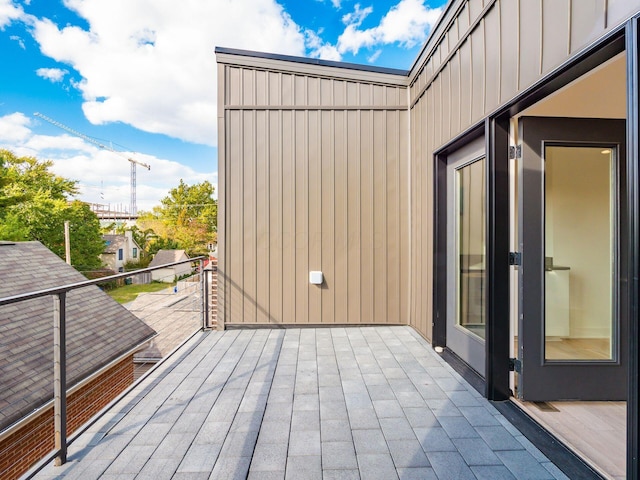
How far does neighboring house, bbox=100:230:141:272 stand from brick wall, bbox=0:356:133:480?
24707mm

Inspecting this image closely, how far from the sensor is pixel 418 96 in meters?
3.58

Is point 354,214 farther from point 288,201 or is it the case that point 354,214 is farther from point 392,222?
point 288,201

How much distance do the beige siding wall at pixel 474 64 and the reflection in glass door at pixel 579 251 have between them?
601 millimetres

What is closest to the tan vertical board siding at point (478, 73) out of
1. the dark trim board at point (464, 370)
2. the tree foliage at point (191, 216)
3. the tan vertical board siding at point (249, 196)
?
the dark trim board at point (464, 370)

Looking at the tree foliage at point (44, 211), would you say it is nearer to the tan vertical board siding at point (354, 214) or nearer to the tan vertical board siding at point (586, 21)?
the tan vertical board siding at point (354, 214)

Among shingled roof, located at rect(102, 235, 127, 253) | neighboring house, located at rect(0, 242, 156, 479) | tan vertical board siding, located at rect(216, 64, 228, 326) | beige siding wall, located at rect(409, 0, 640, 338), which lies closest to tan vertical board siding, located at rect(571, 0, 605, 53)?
beige siding wall, located at rect(409, 0, 640, 338)

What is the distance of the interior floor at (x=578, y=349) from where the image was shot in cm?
201

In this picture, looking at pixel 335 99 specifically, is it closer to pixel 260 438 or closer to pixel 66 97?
pixel 260 438

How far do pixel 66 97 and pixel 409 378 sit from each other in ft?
123

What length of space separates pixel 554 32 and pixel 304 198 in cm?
273

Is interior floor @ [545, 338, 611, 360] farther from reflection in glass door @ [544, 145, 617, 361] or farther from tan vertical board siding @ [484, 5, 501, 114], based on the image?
tan vertical board siding @ [484, 5, 501, 114]

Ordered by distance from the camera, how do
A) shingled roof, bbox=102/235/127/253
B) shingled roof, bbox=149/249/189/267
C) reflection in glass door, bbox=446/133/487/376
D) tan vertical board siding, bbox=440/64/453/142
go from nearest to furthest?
reflection in glass door, bbox=446/133/487/376
tan vertical board siding, bbox=440/64/453/142
shingled roof, bbox=149/249/189/267
shingled roof, bbox=102/235/127/253

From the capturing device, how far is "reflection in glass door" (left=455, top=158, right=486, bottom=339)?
2.45m

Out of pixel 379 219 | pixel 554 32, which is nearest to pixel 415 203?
pixel 379 219
